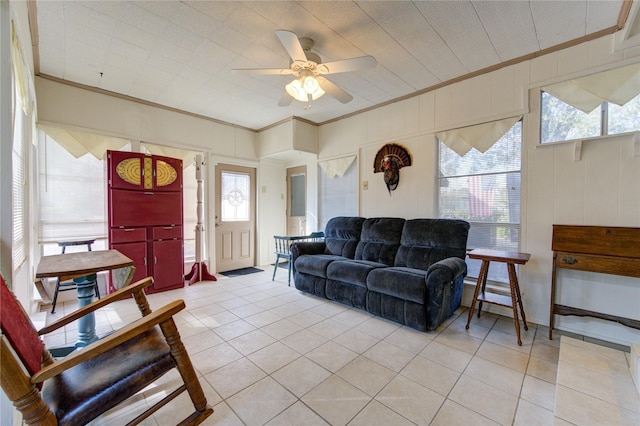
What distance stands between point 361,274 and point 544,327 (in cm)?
182

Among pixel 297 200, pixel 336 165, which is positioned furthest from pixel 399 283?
pixel 297 200

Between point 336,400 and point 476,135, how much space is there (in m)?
3.01

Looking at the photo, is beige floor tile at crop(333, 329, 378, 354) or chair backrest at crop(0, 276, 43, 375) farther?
beige floor tile at crop(333, 329, 378, 354)

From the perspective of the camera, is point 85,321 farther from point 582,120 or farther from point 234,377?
point 582,120

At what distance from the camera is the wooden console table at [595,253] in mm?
2059

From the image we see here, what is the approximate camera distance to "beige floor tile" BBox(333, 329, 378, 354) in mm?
2236

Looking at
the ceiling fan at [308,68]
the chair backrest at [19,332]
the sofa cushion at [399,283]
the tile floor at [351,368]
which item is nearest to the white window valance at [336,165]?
the ceiling fan at [308,68]

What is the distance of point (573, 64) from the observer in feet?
8.01

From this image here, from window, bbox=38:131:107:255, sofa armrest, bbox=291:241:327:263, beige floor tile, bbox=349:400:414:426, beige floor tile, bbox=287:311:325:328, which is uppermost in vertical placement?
window, bbox=38:131:107:255

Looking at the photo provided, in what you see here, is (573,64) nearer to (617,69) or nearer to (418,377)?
(617,69)

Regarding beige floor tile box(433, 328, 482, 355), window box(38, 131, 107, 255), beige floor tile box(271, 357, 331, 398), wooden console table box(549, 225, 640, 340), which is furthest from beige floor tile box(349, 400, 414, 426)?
window box(38, 131, 107, 255)

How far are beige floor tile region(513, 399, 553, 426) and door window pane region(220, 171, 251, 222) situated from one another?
4565 mm

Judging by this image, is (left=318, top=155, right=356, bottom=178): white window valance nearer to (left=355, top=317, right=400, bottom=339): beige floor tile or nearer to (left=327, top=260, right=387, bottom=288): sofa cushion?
(left=327, top=260, right=387, bottom=288): sofa cushion

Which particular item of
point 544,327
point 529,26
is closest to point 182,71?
point 529,26
